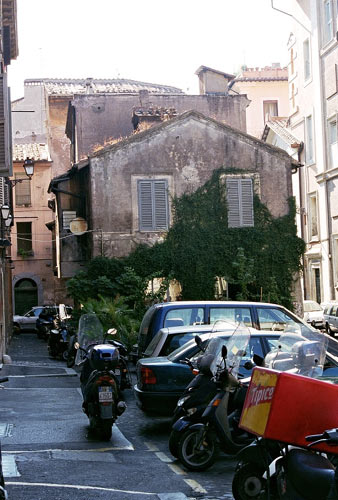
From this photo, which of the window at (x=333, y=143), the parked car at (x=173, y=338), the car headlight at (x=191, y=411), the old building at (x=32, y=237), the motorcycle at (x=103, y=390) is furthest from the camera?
the old building at (x=32, y=237)

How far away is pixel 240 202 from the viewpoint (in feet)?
93.0

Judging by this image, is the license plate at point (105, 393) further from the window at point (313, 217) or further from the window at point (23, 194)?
the window at point (23, 194)

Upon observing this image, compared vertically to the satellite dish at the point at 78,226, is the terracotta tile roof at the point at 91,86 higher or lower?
higher

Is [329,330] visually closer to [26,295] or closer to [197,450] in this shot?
[197,450]

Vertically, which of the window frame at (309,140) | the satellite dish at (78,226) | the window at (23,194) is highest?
the window frame at (309,140)

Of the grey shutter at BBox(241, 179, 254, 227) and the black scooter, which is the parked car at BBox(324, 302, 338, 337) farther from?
the black scooter

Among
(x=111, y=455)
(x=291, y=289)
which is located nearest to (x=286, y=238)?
(x=291, y=289)

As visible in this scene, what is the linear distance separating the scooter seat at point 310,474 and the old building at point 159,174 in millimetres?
22890

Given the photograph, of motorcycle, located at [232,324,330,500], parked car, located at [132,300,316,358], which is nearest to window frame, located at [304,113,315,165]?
parked car, located at [132,300,316,358]

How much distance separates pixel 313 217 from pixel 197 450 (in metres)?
33.0

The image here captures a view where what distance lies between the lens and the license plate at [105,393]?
10836 millimetres

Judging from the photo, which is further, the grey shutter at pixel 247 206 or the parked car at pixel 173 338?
the grey shutter at pixel 247 206

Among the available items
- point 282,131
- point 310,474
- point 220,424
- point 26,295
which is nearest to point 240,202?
point 282,131

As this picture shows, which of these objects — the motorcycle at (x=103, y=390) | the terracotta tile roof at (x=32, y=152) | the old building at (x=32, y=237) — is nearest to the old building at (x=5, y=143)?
the motorcycle at (x=103, y=390)
